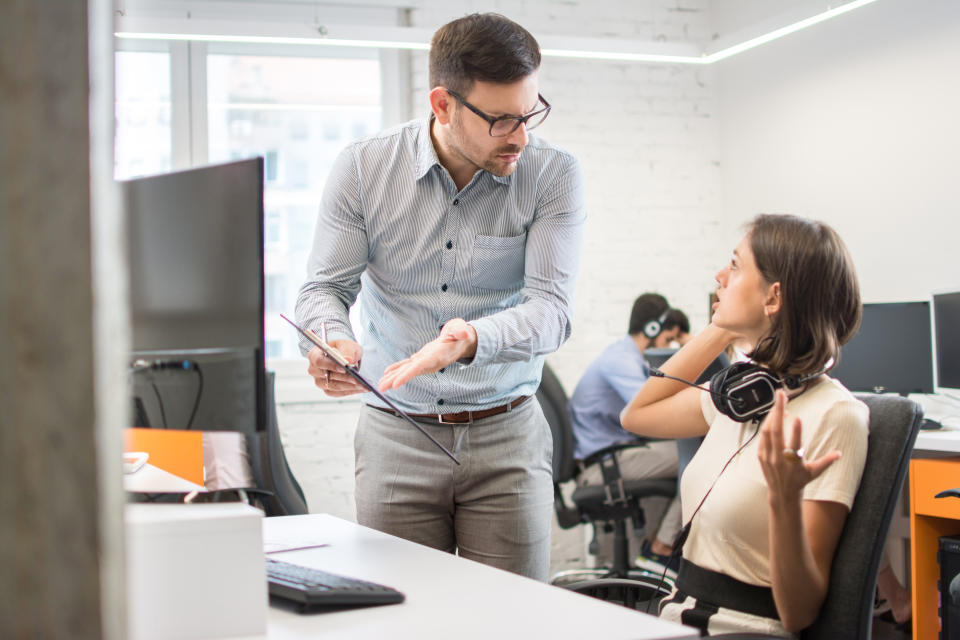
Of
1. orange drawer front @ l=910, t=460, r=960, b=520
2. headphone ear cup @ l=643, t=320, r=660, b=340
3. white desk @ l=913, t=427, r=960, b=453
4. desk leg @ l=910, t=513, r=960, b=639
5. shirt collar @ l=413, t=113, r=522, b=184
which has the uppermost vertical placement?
shirt collar @ l=413, t=113, r=522, b=184

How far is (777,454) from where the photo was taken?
45.1 inches

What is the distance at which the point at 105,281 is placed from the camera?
0.95 ft

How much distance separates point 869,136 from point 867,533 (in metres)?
3.52

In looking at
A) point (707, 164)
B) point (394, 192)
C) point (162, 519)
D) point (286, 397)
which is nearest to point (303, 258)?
point (286, 397)

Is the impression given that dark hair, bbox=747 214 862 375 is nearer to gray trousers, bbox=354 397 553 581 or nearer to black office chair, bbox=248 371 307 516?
gray trousers, bbox=354 397 553 581

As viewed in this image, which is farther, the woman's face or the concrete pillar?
the woman's face

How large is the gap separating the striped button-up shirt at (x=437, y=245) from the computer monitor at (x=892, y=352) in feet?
7.08

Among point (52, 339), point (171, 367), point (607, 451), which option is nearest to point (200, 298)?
point (171, 367)

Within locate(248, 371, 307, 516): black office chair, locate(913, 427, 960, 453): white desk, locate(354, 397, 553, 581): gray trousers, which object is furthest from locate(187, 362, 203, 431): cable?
locate(913, 427, 960, 453): white desk

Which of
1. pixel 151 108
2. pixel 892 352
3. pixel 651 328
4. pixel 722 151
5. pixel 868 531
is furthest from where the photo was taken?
pixel 722 151

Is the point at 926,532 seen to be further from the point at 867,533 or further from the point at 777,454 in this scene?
the point at 777,454

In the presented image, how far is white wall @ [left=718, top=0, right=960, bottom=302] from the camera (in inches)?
154

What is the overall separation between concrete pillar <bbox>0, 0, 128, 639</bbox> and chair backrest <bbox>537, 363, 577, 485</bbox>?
3341mm

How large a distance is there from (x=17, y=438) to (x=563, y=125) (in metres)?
4.84
